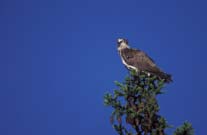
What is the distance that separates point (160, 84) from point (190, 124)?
4.37ft

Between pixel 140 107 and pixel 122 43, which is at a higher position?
pixel 122 43

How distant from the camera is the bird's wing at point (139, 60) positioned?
40.7ft

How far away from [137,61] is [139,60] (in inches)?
4.4

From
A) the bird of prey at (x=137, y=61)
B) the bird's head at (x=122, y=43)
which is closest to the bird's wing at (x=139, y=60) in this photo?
the bird of prey at (x=137, y=61)

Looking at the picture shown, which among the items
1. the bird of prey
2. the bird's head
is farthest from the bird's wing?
the bird's head

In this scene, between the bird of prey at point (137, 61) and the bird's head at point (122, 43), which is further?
the bird's head at point (122, 43)

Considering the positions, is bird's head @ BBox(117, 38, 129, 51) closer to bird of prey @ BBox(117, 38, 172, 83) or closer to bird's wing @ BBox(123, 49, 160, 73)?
bird of prey @ BBox(117, 38, 172, 83)

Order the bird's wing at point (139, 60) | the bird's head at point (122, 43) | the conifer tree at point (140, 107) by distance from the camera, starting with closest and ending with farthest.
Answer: the conifer tree at point (140, 107) < the bird's wing at point (139, 60) < the bird's head at point (122, 43)

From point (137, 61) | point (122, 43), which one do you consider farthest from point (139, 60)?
point (122, 43)

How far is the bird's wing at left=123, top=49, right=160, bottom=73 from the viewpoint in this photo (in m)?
12.4

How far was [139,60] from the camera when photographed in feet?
43.1

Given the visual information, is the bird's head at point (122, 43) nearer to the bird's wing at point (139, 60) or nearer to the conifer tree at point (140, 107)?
the bird's wing at point (139, 60)

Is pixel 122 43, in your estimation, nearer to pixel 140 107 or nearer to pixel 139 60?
pixel 139 60

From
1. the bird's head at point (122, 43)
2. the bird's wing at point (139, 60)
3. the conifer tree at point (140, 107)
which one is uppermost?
the bird's head at point (122, 43)
